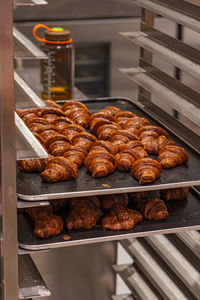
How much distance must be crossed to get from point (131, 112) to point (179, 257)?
493mm

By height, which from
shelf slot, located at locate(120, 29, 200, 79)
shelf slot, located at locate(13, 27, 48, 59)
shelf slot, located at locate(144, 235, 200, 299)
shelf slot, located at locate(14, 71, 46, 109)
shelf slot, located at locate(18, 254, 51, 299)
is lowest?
shelf slot, located at locate(144, 235, 200, 299)

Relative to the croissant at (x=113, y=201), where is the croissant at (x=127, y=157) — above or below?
above

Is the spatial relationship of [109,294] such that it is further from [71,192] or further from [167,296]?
[71,192]

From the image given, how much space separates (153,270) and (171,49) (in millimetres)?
770

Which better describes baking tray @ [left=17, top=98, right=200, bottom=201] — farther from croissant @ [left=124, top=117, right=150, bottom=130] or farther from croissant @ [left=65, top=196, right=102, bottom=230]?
croissant @ [left=124, top=117, right=150, bottom=130]

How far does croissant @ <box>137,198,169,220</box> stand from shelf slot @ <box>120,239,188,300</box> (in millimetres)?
509

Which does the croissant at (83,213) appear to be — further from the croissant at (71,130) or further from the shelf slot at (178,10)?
the shelf slot at (178,10)

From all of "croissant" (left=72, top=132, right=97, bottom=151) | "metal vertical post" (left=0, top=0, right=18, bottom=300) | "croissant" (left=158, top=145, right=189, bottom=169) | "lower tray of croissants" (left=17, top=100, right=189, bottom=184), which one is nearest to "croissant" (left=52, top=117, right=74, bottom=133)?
"lower tray of croissants" (left=17, top=100, right=189, bottom=184)

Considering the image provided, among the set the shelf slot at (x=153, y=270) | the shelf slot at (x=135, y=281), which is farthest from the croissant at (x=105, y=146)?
the shelf slot at (x=135, y=281)

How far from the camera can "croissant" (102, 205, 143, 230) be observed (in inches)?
60.8

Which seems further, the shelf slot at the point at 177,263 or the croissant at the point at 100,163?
the shelf slot at the point at 177,263

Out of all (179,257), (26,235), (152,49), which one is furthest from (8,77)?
(179,257)

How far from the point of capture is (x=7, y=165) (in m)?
1.37

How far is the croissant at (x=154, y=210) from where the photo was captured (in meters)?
1.60
